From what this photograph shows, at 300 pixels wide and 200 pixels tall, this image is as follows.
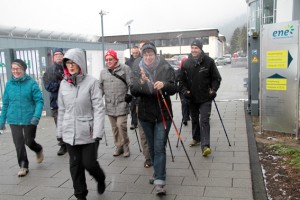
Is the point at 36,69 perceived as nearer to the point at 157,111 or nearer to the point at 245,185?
the point at 157,111

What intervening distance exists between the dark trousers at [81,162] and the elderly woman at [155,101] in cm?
77

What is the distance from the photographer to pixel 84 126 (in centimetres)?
389

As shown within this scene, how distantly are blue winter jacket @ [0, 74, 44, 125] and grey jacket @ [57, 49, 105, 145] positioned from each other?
132 centimetres

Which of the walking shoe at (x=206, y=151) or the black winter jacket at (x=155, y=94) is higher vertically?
the black winter jacket at (x=155, y=94)

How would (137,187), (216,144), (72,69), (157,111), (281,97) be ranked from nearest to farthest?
(72,69) < (157,111) < (137,187) < (216,144) < (281,97)

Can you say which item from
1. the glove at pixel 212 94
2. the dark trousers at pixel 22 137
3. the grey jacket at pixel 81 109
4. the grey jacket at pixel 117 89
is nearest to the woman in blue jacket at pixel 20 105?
the dark trousers at pixel 22 137

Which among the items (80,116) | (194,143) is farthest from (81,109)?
(194,143)

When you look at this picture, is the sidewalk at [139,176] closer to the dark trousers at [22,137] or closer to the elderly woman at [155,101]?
the dark trousers at [22,137]

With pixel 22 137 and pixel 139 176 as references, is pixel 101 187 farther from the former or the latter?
pixel 22 137

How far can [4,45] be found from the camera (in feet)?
60.5

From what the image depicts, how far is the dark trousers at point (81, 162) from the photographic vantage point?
392 centimetres

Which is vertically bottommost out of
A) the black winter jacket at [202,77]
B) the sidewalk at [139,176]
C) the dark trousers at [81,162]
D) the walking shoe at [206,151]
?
the sidewalk at [139,176]

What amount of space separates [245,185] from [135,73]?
2.10 metres

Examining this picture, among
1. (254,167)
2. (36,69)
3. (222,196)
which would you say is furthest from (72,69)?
(36,69)
